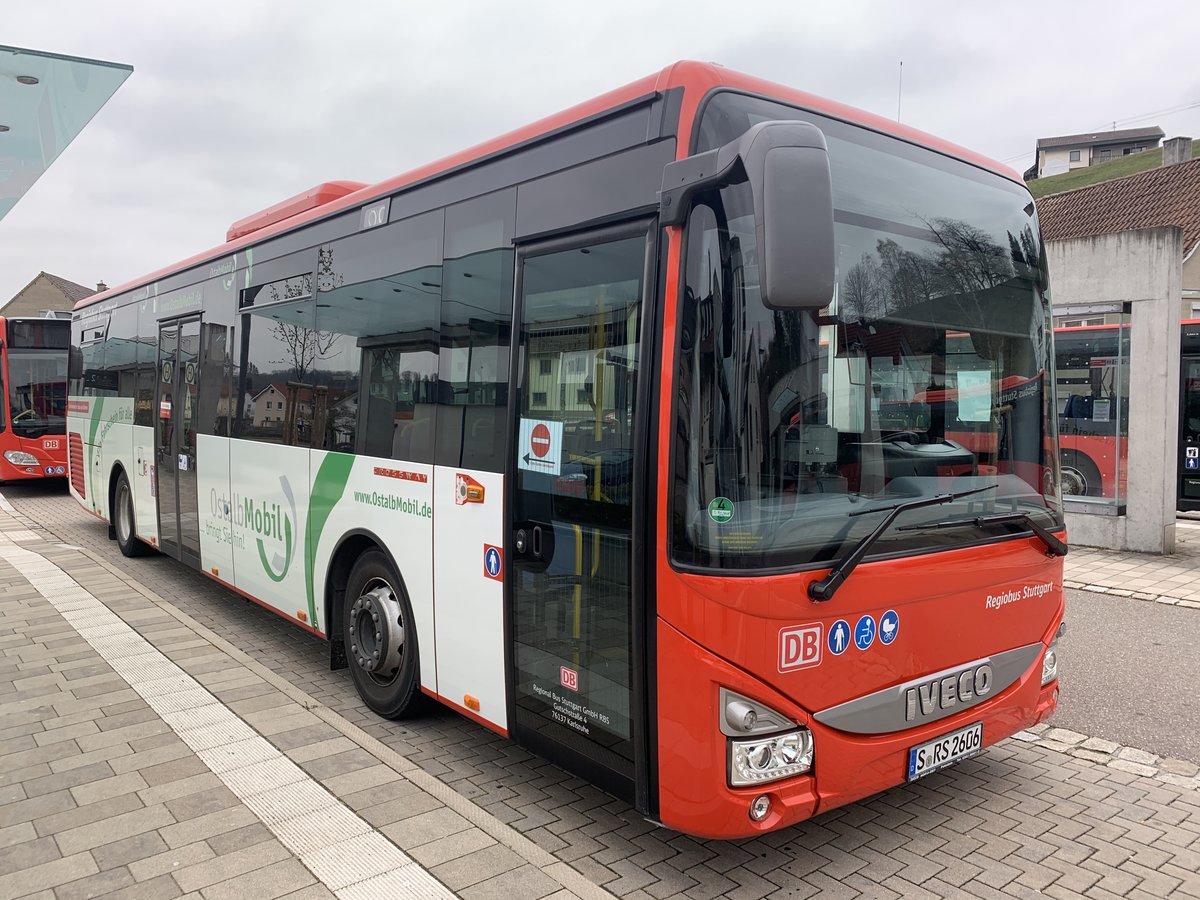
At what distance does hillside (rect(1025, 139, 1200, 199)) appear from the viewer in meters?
71.7

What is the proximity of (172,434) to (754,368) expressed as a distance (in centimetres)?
705

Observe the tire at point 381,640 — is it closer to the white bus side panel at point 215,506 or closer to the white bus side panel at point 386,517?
the white bus side panel at point 386,517

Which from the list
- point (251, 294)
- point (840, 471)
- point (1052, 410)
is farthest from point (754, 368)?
point (251, 294)

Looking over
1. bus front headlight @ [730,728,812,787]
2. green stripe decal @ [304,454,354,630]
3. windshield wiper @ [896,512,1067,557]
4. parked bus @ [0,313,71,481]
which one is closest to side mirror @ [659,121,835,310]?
windshield wiper @ [896,512,1067,557]

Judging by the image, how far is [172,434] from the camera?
8.38m

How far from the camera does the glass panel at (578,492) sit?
3.38m

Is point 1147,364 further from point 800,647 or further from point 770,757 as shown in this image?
point 770,757

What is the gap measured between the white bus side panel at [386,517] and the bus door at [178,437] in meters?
2.79

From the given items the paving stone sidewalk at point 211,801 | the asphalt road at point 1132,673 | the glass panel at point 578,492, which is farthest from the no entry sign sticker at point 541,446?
the asphalt road at point 1132,673

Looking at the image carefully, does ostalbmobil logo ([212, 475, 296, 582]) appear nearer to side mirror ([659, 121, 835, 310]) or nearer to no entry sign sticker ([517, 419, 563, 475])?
no entry sign sticker ([517, 419, 563, 475])

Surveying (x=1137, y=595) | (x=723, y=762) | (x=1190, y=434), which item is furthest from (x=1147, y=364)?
(x=723, y=762)

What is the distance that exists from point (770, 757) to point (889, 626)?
67 cm

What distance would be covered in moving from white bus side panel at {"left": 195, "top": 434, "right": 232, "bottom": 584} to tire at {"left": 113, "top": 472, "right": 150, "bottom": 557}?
2.84 m

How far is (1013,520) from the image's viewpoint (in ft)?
12.0
